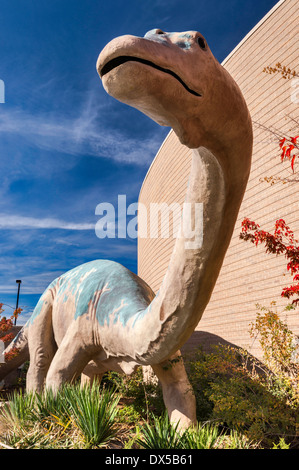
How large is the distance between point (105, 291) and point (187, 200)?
2.42 m

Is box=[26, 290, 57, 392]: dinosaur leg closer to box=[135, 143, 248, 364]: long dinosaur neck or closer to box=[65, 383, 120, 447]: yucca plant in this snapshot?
box=[65, 383, 120, 447]: yucca plant

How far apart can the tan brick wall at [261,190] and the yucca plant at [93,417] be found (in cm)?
607

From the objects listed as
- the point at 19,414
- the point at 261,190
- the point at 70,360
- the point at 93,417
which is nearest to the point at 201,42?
the point at 93,417

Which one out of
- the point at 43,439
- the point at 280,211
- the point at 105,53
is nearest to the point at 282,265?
the point at 280,211

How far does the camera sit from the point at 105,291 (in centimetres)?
468

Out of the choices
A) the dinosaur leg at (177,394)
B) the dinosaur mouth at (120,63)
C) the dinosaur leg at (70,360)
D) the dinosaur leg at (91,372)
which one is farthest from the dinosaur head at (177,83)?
the dinosaur leg at (91,372)

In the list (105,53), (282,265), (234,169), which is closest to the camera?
(105,53)

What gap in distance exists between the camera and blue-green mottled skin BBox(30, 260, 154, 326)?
4.12 metres

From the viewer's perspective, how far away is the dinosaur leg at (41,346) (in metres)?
5.61

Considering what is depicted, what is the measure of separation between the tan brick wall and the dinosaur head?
6.94 m

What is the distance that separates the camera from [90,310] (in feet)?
15.2

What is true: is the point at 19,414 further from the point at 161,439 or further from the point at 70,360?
the point at 161,439

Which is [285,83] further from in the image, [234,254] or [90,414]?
[90,414]

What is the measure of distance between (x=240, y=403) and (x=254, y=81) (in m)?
9.92
